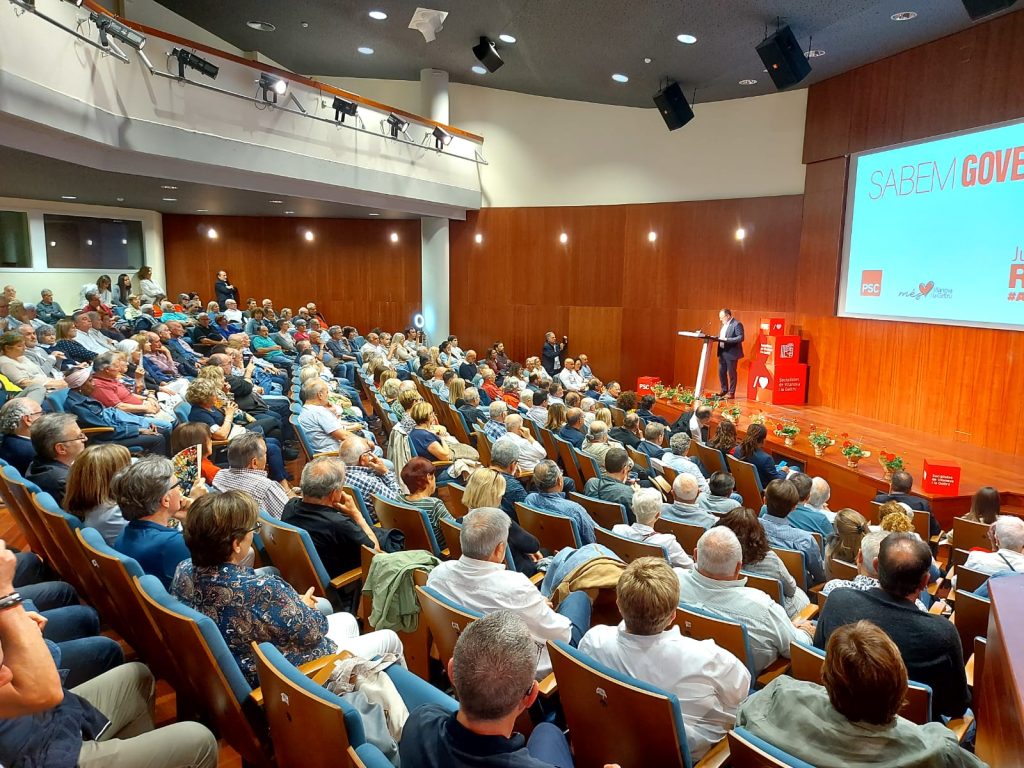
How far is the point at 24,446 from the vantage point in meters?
3.97

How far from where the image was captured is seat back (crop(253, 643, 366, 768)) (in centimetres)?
159

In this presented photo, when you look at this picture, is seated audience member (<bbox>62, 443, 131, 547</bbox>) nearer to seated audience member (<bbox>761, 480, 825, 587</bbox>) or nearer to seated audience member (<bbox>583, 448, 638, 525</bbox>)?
seated audience member (<bbox>583, 448, 638, 525</bbox>)

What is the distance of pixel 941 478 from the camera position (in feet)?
19.4

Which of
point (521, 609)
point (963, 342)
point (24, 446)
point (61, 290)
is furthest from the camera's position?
point (61, 290)

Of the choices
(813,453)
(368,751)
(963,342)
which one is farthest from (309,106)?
(368,751)

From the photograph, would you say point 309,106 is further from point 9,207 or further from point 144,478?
point 144,478

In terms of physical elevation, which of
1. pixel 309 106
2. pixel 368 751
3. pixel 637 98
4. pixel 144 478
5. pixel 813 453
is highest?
pixel 637 98

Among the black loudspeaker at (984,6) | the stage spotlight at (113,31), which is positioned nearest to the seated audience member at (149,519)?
the stage spotlight at (113,31)

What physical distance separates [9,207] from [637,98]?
35.5ft

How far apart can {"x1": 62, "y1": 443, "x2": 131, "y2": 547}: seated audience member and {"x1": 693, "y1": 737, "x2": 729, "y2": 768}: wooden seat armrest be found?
2411 mm

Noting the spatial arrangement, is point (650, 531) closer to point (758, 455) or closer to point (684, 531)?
point (684, 531)

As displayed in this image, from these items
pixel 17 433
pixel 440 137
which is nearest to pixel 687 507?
pixel 17 433

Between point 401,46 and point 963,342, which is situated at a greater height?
point 401,46

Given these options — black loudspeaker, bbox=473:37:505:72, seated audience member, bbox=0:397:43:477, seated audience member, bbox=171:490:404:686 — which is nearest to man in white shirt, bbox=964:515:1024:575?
seated audience member, bbox=171:490:404:686
